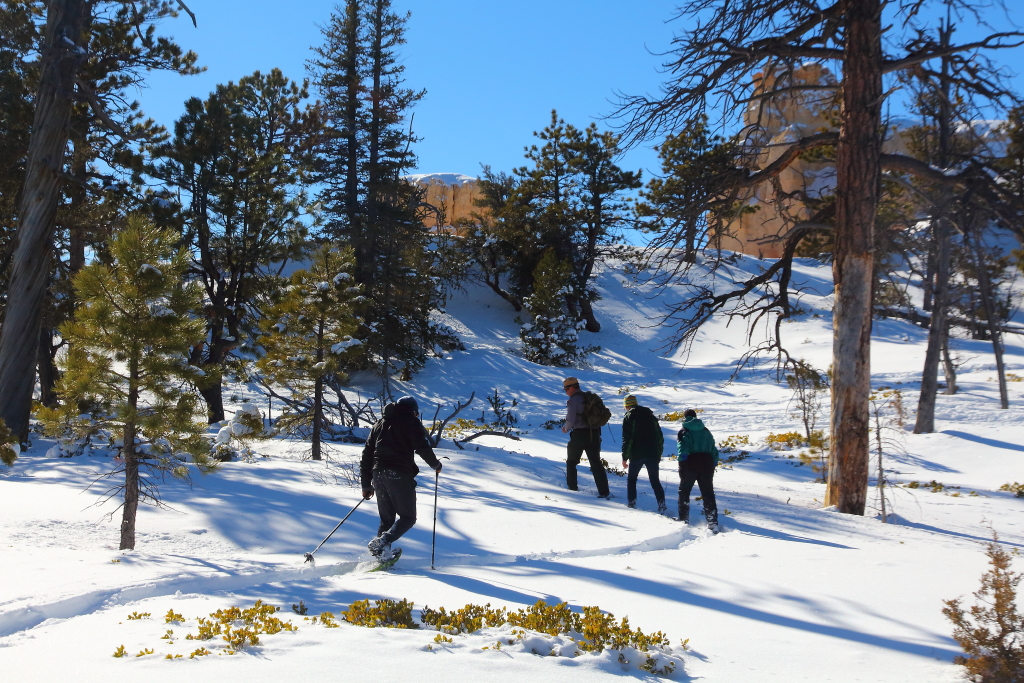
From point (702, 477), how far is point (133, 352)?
6.21 m

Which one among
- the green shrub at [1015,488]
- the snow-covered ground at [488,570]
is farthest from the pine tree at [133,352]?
the green shrub at [1015,488]

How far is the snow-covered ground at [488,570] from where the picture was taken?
3867mm

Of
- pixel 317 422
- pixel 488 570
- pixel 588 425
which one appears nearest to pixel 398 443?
pixel 488 570

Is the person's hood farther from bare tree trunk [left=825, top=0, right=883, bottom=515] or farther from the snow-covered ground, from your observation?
bare tree trunk [left=825, top=0, right=883, bottom=515]

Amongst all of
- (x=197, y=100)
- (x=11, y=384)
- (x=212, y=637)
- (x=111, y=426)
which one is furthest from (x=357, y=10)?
(x=212, y=637)

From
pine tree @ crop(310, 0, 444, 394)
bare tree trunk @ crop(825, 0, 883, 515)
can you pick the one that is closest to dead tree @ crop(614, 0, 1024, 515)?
bare tree trunk @ crop(825, 0, 883, 515)

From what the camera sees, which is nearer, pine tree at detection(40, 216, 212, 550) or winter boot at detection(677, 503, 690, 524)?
pine tree at detection(40, 216, 212, 550)

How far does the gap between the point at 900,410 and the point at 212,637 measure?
1851 centimetres

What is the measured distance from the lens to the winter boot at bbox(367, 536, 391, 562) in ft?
20.7

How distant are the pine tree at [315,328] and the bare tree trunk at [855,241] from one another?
7203 millimetres

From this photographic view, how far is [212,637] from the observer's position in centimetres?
400

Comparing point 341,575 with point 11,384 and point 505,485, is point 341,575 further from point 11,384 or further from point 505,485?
point 11,384

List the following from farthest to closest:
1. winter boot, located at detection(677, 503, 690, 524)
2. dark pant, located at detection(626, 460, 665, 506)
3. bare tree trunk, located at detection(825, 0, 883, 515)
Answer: dark pant, located at detection(626, 460, 665, 506), bare tree trunk, located at detection(825, 0, 883, 515), winter boot, located at detection(677, 503, 690, 524)

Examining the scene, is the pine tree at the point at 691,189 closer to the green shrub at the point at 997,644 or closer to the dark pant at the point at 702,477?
the dark pant at the point at 702,477
